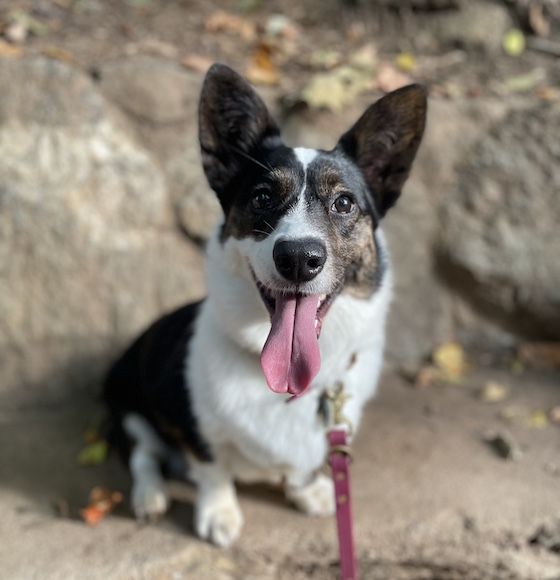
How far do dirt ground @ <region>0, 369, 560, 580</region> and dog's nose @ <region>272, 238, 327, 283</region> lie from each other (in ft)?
4.37

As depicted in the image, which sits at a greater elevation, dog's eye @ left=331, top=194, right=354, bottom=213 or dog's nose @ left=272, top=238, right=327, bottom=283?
dog's eye @ left=331, top=194, right=354, bottom=213

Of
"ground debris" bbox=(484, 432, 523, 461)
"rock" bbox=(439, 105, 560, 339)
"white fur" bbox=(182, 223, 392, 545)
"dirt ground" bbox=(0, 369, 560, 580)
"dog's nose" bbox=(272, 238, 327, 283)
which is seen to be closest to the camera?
"dog's nose" bbox=(272, 238, 327, 283)

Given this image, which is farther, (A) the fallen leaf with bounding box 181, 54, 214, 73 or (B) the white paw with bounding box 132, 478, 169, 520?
(A) the fallen leaf with bounding box 181, 54, 214, 73

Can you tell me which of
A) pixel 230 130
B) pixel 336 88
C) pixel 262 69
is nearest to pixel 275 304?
pixel 230 130

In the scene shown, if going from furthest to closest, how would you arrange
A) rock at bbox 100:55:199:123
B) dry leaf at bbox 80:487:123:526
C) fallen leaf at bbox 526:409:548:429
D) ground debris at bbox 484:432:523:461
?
rock at bbox 100:55:199:123, fallen leaf at bbox 526:409:548:429, ground debris at bbox 484:432:523:461, dry leaf at bbox 80:487:123:526

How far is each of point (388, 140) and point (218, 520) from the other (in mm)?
1668

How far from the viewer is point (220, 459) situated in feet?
9.70

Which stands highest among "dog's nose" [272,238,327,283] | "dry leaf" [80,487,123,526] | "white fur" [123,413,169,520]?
"dog's nose" [272,238,327,283]

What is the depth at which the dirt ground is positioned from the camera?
2867 mm

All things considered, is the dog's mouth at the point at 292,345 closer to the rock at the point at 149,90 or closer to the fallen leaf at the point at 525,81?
the rock at the point at 149,90

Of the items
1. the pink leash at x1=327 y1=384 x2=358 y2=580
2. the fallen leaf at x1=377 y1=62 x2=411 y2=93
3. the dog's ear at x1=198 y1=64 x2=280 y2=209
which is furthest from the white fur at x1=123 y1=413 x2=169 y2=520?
the fallen leaf at x1=377 y1=62 x2=411 y2=93

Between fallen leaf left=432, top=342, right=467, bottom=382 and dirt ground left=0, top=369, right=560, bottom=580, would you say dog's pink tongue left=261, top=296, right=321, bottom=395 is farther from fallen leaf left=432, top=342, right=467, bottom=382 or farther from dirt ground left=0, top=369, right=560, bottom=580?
fallen leaf left=432, top=342, right=467, bottom=382

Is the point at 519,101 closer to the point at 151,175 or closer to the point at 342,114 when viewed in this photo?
the point at 342,114

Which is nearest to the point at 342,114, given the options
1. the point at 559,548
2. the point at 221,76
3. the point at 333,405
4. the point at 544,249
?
the point at 544,249
